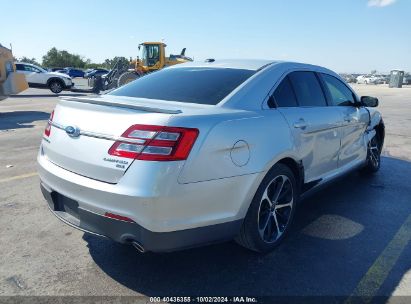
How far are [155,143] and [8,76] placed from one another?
1202cm

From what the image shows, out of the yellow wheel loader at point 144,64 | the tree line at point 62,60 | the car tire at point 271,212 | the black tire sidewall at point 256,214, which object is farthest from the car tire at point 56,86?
the tree line at point 62,60

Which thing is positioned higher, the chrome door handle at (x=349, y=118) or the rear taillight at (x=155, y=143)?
the rear taillight at (x=155, y=143)

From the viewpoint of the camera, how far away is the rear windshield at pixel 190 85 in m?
3.23

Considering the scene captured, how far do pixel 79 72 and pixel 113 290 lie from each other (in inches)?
2153

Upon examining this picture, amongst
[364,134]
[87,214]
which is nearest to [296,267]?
[87,214]

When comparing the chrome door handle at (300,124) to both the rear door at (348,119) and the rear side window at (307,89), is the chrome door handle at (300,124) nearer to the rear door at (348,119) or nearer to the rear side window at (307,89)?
the rear side window at (307,89)

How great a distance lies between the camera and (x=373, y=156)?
570 cm

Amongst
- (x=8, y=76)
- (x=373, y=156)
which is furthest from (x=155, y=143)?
(x=8, y=76)

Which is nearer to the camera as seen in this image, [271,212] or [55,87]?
[271,212]

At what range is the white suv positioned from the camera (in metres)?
21.8

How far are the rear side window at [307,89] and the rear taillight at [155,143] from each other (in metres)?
1.68

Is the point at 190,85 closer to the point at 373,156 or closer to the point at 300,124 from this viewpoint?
the point at 300,124

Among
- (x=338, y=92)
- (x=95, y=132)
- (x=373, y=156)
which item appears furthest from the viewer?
(x=373, y=156)

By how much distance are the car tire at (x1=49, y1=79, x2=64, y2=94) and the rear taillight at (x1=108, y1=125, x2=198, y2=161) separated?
2165 cm
